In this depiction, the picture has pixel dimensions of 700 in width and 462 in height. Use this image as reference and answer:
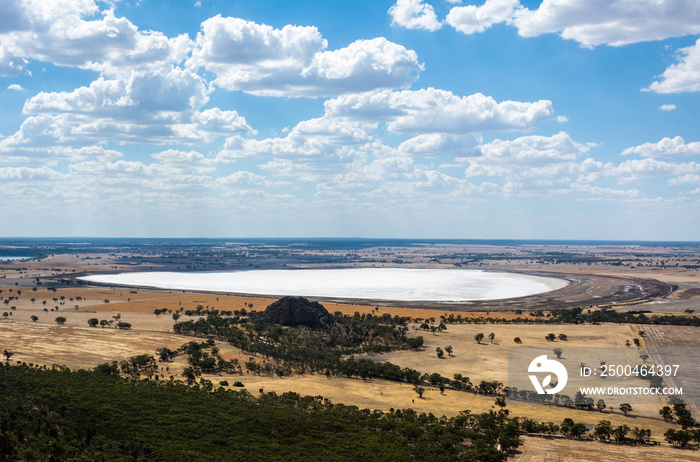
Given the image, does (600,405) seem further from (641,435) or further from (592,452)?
(592,452)

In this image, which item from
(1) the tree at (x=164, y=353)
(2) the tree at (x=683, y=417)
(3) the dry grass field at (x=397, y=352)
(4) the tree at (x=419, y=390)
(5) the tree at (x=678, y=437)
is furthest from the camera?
(1) the tree at (x=164, y=353)

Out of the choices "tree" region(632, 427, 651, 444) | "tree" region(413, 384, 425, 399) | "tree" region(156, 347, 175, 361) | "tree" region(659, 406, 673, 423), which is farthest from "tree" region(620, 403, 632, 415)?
"tree" region(156, 347, 175, 361)

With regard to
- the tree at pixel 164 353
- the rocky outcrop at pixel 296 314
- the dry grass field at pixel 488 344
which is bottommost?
the dry grass field at pixel 488 344

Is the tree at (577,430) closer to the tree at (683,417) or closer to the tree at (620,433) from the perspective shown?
the tree at (620,433)

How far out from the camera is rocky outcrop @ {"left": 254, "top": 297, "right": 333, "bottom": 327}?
11206cm

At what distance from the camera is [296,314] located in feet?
371

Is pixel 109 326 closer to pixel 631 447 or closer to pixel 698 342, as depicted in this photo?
pixel 631 447

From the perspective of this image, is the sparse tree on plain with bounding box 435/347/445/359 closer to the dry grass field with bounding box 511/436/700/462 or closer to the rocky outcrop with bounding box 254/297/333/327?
the rocky outcrop with bounding box 254/297/333/327

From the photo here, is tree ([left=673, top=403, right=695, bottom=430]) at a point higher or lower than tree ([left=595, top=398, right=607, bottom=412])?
higher

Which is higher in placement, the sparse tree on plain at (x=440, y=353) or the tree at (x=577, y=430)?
the tree at (x=577, y=430)

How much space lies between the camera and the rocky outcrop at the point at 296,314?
112062mm

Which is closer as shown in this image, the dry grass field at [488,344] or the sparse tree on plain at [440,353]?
the dry grass field at [488,344]

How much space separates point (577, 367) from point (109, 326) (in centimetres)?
9261

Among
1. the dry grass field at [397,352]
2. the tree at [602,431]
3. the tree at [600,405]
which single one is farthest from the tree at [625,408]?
the tree at [602,431]
